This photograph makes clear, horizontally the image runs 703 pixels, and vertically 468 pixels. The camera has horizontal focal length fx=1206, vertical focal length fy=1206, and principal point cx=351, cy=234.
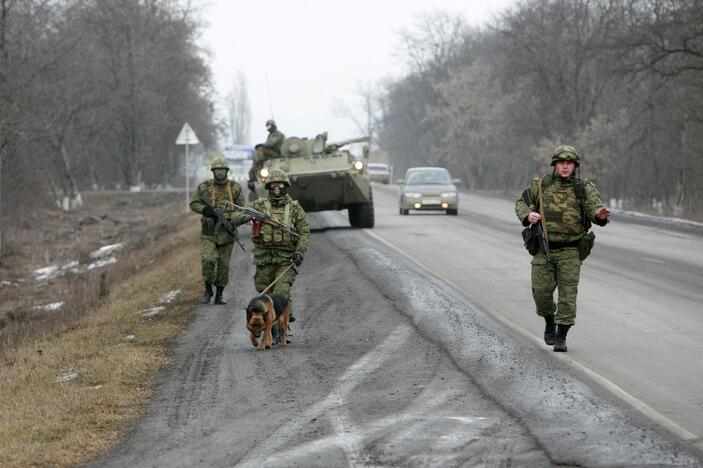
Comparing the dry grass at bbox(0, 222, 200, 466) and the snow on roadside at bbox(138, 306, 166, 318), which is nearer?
the dry grass at bbox(0, 222, 200, 466)

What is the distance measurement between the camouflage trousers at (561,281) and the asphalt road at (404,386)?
1.39 ft

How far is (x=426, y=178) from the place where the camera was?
1511 inches

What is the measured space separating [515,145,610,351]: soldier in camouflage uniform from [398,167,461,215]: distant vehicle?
25.8 m

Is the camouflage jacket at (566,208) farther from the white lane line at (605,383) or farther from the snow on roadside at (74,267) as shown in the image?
the snow on roadside at (74,267)

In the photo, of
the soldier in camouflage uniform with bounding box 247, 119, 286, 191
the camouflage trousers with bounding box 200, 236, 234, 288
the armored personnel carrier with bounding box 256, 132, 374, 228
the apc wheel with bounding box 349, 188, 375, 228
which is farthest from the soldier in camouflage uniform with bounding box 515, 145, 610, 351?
the apc wheel with bounding box 349, 188, 375, 228

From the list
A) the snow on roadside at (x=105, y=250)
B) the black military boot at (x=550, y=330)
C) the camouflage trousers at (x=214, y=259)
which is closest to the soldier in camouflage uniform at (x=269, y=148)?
the snow on roadside at (x=105, y=250)

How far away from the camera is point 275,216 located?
12.7 meters

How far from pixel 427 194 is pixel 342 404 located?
94.0ft

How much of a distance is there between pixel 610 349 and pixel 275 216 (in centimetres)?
370

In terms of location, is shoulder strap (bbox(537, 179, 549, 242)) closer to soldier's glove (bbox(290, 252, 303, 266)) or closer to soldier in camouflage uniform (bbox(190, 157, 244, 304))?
soldier's glove (bbox(290, 252, 303, 266))

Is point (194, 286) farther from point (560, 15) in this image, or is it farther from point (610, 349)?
point (560, 15)

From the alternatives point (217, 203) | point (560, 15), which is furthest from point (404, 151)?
point (217, 203)

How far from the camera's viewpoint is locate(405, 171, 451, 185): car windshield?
125 feet

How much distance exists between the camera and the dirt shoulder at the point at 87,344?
841cm
